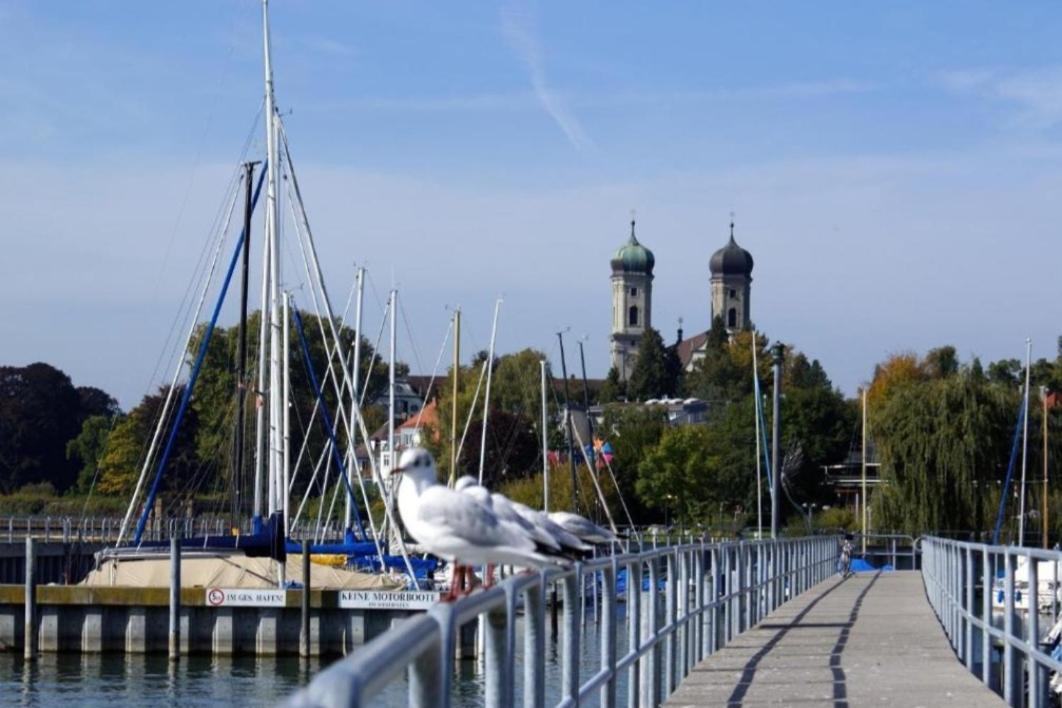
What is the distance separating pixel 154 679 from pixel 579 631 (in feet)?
102

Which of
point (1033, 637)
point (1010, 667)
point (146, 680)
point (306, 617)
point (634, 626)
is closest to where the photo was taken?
point (1033, 637)

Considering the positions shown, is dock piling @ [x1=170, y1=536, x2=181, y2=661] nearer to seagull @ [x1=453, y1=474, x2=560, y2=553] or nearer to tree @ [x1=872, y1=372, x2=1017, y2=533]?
seagull @ [x1=453, y1=474, x2=560, y2=553]

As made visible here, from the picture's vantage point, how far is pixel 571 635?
10.5 meters

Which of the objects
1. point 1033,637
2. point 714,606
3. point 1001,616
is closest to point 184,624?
point 714,606

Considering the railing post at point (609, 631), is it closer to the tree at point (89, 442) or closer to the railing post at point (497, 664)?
the railing post at point (497, 664)

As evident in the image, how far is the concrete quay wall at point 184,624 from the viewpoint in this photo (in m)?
43.2

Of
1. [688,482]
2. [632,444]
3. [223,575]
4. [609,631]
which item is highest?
[632,444]

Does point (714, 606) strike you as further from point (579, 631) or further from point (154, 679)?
point (154, 679)

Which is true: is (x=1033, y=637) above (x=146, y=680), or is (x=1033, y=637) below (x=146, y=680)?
above

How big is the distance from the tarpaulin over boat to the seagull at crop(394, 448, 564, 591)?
35654 mm

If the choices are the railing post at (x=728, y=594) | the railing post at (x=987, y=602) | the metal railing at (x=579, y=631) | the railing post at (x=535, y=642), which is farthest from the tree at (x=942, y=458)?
the railing post at (x=535, y=642)

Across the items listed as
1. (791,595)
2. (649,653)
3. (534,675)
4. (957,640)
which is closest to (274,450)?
(791,595)

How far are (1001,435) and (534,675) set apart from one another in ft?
232

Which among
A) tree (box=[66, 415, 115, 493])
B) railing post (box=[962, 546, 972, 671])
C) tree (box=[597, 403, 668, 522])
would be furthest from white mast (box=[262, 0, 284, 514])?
tree (box=[66, 415, 115, 493])
